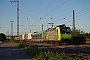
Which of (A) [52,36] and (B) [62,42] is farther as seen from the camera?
(A) [52,36]

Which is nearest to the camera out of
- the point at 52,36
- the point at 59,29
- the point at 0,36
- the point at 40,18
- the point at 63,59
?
the point at 63,59

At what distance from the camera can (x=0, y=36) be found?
117125mm

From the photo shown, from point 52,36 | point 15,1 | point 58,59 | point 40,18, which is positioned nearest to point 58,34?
point 52,36

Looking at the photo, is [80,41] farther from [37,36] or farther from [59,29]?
[37,36]

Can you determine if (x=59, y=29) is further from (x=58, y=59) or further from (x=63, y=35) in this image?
(x=58, y=59)

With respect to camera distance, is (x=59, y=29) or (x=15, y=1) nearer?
(x=59, y=29)

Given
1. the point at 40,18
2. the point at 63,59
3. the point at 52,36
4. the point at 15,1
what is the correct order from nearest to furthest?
the point at 63,59, the point at 52,36, the point at 40,18, the point at 15,1

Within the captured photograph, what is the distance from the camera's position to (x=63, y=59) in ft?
Result: 39.1

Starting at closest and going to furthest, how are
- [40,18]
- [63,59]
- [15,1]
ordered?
1. [63,59]
2. [40,18]
3. [15,1]

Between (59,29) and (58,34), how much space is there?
3.25 feet

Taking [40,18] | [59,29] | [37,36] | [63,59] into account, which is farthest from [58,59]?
[37,36]

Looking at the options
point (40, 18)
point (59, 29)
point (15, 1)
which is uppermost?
point (15, 1)

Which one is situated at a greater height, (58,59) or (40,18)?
(40,18)

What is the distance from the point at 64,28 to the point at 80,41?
23.3 ft
